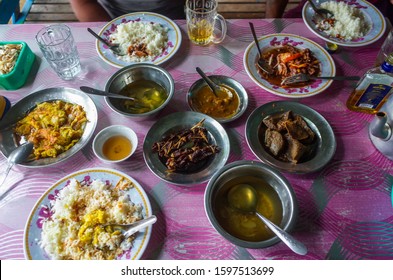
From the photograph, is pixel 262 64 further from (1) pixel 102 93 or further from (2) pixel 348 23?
(1) pixel 102 93

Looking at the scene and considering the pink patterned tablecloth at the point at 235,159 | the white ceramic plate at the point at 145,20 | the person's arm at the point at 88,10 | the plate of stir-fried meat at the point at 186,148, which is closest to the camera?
the pink patterned tablecloth at the point at 235,159

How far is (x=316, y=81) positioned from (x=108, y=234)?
52.8 inches

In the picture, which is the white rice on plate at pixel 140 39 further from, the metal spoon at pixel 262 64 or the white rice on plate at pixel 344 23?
the white rice on plate at pixel 344 23

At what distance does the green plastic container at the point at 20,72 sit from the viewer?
65.2 inches

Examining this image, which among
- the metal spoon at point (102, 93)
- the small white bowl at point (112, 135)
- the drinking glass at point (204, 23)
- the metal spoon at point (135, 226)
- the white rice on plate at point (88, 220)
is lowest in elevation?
the white rice on plate at point (88, 220)

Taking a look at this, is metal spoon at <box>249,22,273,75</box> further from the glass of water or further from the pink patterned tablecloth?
the glass of water

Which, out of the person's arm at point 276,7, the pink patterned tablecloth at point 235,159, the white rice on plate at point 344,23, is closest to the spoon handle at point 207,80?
the pink patterned tablecloth at point 235,159

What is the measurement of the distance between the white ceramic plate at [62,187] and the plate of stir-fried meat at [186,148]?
0.43ft

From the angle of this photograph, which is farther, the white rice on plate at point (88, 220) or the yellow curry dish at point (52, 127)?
the yellow curry dish at point (52, 127)

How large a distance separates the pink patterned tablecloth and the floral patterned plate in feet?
0.15

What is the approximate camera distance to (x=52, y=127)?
1555mm

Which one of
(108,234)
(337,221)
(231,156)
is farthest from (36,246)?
(337,221)

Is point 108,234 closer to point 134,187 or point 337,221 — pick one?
point 134,187

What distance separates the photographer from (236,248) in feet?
3.96
